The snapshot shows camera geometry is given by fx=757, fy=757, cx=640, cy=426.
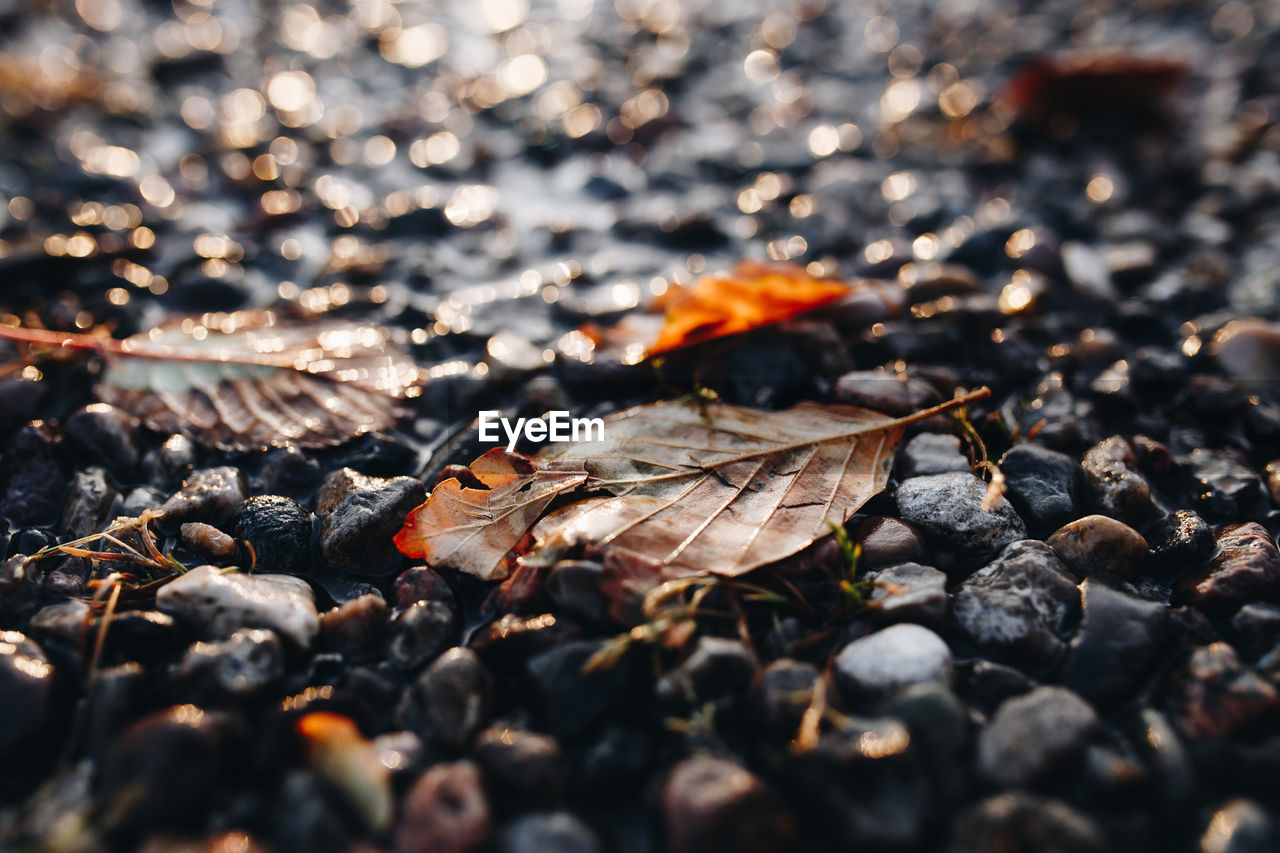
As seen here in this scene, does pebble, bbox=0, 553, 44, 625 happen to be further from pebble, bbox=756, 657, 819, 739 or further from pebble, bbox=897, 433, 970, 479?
pebble, bbox=897, 433, 970, 479

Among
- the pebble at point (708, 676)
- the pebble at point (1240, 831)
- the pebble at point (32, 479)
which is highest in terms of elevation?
the pebble at point (32, 479)

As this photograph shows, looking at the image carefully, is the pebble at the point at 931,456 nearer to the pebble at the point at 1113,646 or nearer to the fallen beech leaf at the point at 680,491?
the fallen beech leaf at the point at 680,491

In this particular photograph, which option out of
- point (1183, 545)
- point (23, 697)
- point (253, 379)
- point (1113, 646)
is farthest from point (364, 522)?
point (1183, 545)

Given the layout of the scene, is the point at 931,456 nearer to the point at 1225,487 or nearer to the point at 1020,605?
the point at 1020,605

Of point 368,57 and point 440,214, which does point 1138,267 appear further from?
point 368,57

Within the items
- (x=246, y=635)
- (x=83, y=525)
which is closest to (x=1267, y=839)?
(x=246, y=635)

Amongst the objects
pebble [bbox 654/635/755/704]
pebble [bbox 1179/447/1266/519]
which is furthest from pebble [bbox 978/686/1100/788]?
pebble [bbox 1179/447/1266/519]

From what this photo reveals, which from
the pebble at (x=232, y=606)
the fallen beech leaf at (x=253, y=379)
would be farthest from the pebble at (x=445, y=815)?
the fallen beech leaf at (x=253, y=379)

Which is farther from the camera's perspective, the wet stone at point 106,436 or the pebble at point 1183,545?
the wet stone at point 106,436
